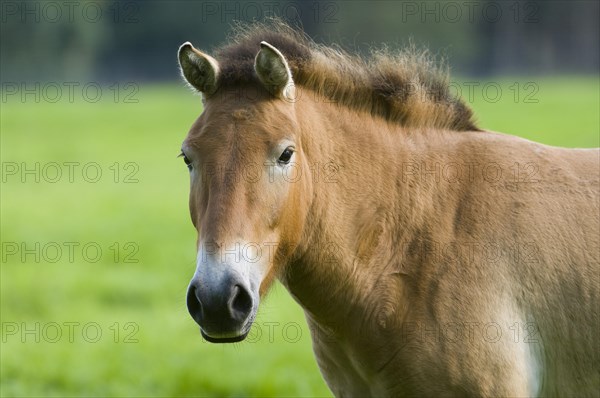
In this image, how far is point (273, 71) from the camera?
3.96 metres

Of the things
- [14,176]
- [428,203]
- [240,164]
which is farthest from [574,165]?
[14,176]

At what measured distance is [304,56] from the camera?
4.40 meters

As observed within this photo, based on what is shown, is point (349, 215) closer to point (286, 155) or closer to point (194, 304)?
point (286, 155)

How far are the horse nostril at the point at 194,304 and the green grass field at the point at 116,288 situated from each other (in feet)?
3.50

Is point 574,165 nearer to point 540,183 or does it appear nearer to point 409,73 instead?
point 540,183

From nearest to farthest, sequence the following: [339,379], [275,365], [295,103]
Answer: [295,103], [339,379], [275,365]

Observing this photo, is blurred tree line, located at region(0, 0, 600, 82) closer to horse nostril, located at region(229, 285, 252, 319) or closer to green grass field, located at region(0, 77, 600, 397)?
green grass field, located at region(0, 77, 600, 397)

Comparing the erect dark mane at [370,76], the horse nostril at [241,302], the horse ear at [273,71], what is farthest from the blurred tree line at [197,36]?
the horse nostril at [241,302]

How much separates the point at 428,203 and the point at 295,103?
0.89m

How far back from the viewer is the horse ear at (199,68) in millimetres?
4004

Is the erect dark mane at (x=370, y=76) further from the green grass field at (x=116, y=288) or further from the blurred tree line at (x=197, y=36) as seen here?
the blurred tree line at (x=197, y=36)

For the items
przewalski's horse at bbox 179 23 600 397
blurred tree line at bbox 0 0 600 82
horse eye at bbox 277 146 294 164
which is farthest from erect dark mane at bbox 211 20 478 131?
blurred tree line at bbox 0 0 600 82

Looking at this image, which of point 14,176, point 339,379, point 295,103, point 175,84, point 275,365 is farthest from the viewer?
point 175,84

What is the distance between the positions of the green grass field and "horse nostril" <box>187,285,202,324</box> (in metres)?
1.07
